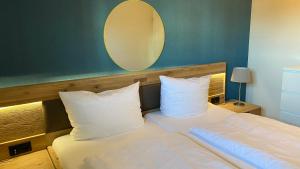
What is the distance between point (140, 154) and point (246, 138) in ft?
2.68

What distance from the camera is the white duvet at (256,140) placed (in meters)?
1.42

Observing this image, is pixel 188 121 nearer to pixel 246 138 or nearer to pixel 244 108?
pixel 246 138

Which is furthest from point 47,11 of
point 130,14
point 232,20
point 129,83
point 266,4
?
point 266,4

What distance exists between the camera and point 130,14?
2324 millimetres

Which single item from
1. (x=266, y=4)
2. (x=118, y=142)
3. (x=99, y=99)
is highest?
(x=266, y=4)

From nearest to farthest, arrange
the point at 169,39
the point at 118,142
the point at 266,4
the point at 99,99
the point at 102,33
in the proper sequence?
the point at 118,142 < the point at 99,99 < the point at 102,33 < the point at 169,39 < the point at 266,4

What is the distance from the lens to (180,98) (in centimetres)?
237

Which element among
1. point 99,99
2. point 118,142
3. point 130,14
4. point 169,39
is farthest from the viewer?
point 169,39

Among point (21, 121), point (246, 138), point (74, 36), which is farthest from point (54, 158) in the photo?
point (246, 138)

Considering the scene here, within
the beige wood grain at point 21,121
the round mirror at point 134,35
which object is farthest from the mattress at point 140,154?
the round mirror at point 134,35

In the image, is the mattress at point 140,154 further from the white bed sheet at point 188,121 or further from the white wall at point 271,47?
the white wall at point 271,47

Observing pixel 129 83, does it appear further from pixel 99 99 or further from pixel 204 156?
pixel 204 156

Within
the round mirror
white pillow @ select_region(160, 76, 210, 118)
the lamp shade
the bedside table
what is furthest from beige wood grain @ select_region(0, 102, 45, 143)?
the lamp shade

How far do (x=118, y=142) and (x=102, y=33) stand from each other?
1.02 meters
